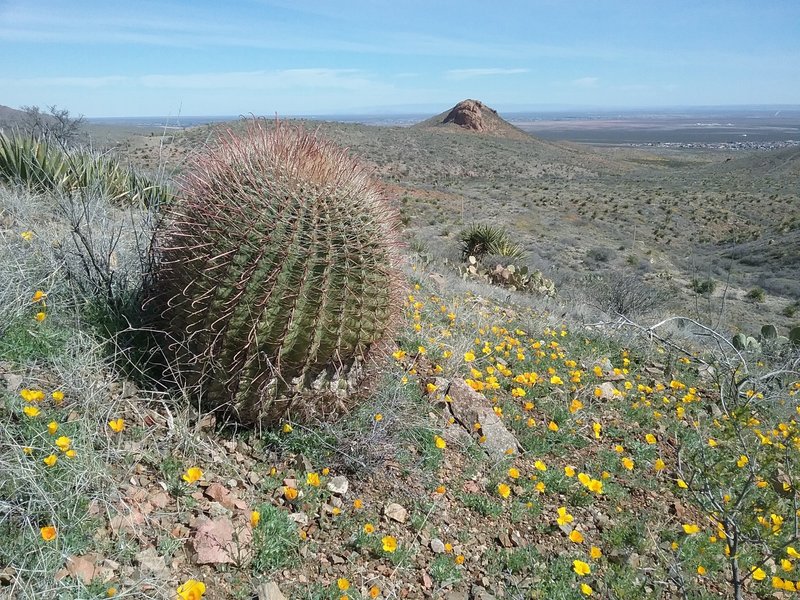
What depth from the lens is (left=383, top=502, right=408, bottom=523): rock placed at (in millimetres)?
3195

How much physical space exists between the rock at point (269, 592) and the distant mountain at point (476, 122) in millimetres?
79245

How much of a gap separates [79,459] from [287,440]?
1.13 meters

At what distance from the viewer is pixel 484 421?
4082 millimetres

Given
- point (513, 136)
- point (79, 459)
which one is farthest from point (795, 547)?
point (513, 136)

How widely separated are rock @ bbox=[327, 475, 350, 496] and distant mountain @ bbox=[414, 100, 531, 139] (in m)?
78.4

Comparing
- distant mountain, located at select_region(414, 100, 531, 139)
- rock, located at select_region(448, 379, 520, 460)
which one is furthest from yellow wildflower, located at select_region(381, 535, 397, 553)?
distant mountain, located at select_region(414, 100, 531, 139)

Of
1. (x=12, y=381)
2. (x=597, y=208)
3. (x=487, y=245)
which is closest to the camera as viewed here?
(x=12, y=381)

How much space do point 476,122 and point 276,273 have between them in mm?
80991

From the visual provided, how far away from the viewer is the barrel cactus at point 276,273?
10.1ft

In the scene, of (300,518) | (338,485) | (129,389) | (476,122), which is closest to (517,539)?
(338,485)

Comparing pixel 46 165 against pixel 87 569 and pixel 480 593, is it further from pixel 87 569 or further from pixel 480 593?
pixel 480 593

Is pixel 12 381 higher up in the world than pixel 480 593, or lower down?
higher up

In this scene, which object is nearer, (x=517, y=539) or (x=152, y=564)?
(x=152, y=564)

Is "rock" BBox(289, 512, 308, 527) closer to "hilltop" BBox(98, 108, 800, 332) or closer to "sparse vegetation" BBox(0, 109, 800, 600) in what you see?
"sparse vegetation" BBox(0, 109, 800, 600)
